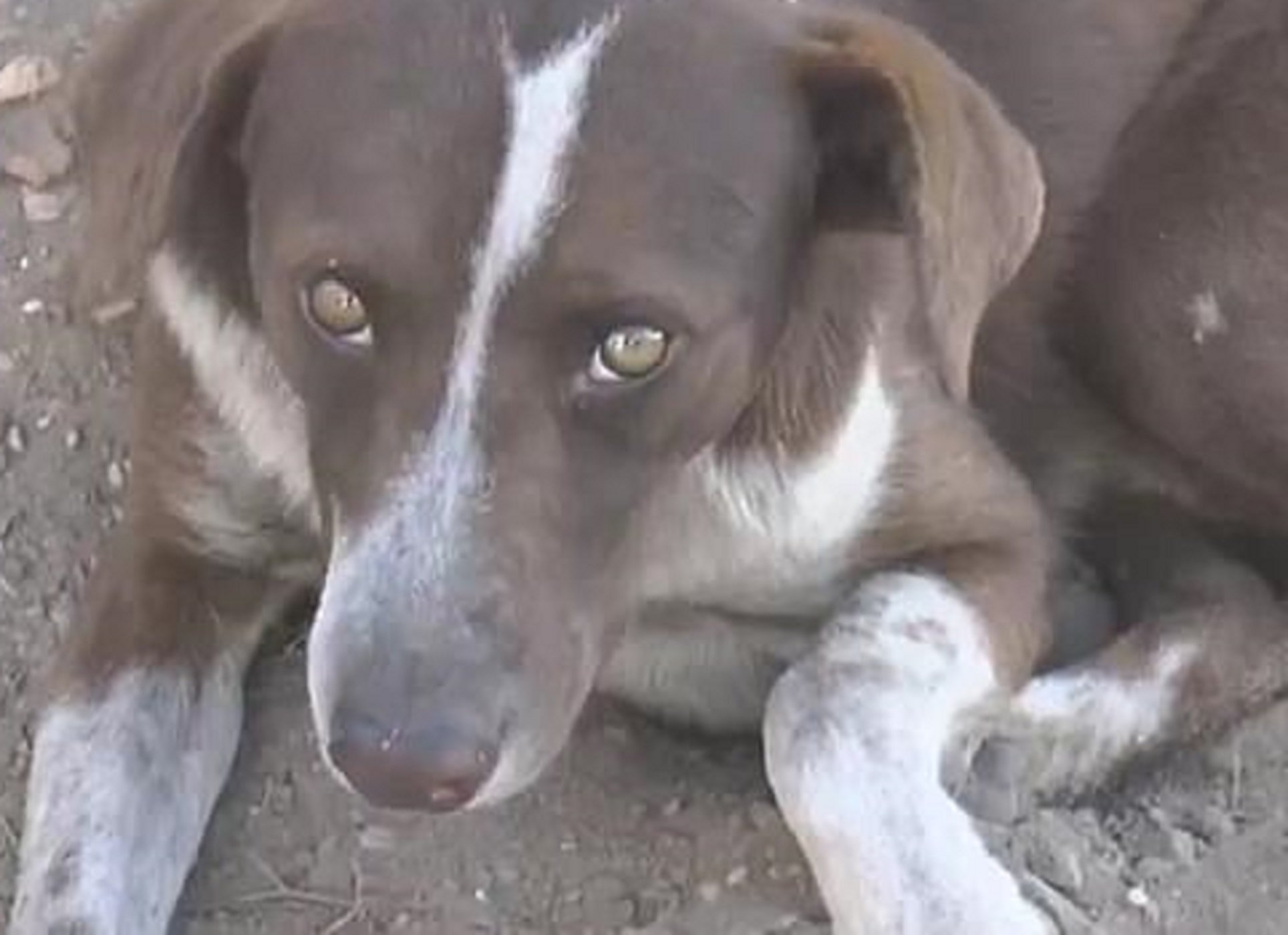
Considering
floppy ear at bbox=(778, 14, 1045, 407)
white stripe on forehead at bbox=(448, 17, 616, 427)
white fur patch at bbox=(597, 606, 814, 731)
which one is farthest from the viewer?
white fur patch at bbox=(597, 606, 814, 731)

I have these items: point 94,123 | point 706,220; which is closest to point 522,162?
point 706,220

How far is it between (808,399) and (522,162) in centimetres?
53

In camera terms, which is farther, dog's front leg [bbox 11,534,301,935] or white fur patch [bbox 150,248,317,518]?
dog's front leg [bbox 11,534,301,935]

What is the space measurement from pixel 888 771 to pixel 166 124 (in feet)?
2.97

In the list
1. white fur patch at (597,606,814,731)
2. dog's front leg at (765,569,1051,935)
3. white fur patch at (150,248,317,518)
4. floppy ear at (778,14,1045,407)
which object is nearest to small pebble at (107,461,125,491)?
white fur patch at (150,248,317,518)

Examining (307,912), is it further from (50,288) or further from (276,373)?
(50,288)

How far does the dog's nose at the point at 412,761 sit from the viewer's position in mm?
3084

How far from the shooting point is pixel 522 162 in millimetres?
3082

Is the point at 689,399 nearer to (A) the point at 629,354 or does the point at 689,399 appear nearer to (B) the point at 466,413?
(A) the point at 629,354

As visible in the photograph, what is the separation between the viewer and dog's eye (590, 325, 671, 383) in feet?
10.2

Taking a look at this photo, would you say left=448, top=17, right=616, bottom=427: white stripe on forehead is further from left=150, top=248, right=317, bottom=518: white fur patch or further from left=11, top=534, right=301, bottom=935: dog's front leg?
left=11, top=534, right=301, bottom=935: dog's front leg

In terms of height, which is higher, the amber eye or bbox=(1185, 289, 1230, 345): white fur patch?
the amber eye

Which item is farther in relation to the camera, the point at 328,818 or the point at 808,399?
the point at 328,818

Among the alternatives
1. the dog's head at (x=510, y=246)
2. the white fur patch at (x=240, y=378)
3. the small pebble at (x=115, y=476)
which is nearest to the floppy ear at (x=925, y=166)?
the dog's head at (x=510, y=246)
